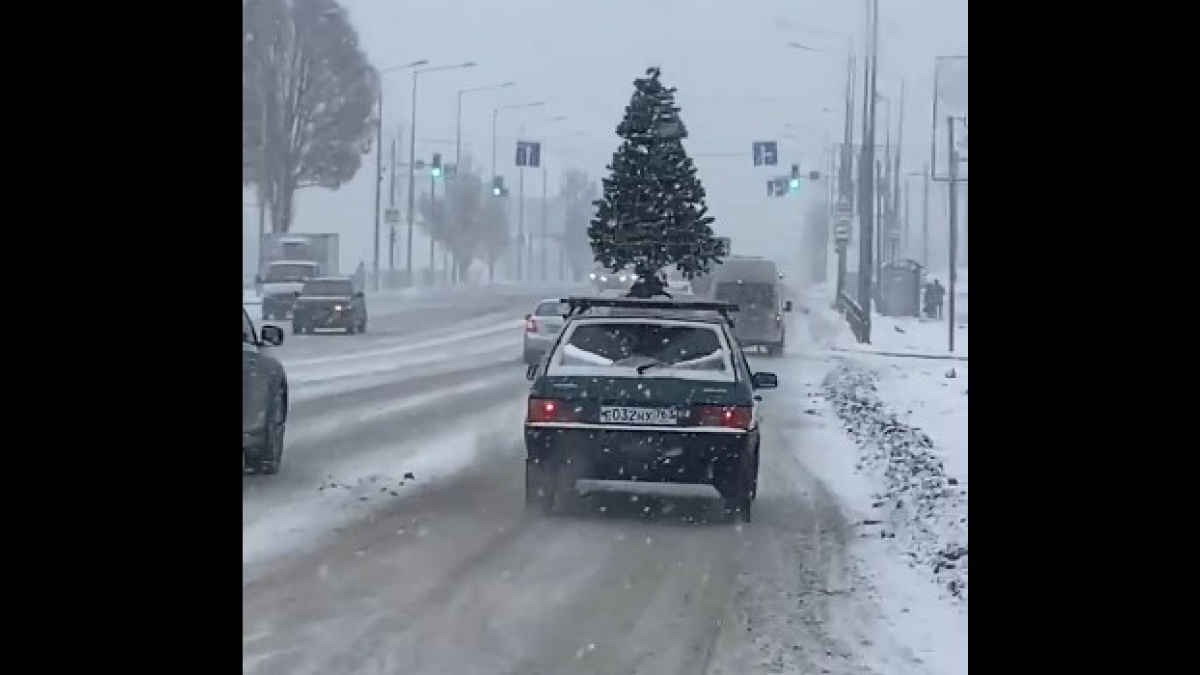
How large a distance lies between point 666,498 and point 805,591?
3956mm

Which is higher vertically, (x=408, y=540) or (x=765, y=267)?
(x=765, y=267)

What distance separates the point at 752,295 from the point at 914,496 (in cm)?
2407

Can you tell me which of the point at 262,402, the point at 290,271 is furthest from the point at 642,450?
the point at 290,271

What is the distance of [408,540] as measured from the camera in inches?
439

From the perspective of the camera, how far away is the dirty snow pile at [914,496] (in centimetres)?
1032

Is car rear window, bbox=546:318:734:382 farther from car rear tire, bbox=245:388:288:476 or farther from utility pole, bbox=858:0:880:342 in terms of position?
utility pole, bbox=858:0:880:342

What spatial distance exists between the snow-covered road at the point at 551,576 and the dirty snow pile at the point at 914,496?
0.63ft

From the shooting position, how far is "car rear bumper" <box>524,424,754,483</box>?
1145cm
